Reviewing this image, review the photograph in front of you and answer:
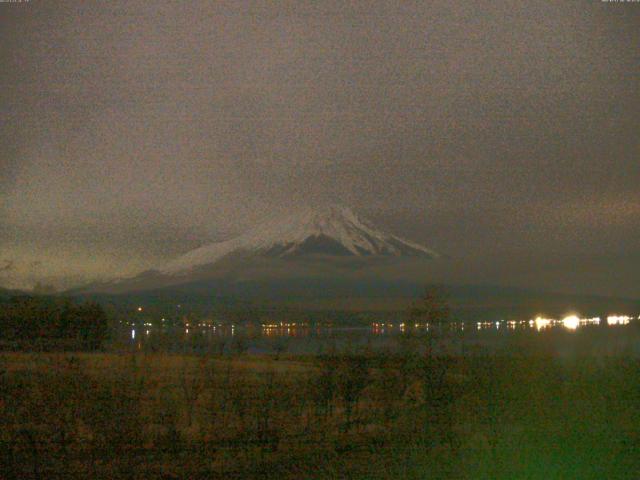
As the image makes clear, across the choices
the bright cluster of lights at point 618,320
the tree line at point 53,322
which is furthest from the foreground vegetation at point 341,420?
the bright cluster of lights at point 618,320

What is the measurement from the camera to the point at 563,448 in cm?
1223

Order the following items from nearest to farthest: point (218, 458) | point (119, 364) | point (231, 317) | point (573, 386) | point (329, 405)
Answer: point (218, 458), point (573, 386), point (329, 405), point (119, 364), point (231, 317)

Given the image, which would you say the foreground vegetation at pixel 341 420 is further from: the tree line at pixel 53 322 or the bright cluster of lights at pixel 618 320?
the bright cluster of lights at pixel 618 320

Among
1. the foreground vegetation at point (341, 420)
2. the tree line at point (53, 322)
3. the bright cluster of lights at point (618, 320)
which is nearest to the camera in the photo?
the foreground vegetation at point (341, 420)

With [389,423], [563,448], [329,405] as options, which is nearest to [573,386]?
[563,448]

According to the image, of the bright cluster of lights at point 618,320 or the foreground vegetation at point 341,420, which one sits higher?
the bright cluster of lights at point 618,320

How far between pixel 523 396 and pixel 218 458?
517 centimetres

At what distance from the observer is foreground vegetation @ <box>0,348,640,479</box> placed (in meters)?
12.0

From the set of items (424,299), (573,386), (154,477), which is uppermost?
(424,299)

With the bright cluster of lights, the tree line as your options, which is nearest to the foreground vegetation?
→ the tree line

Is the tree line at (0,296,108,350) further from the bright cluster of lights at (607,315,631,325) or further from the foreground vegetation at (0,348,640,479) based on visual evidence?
the bright cluster of lights at (607,315,631,325)

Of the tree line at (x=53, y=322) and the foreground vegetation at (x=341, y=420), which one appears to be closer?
the foreground vegetation at (x=341, y=420)

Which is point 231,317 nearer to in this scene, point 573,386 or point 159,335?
point 159,335

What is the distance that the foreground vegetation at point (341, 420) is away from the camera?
12047 millimetres
